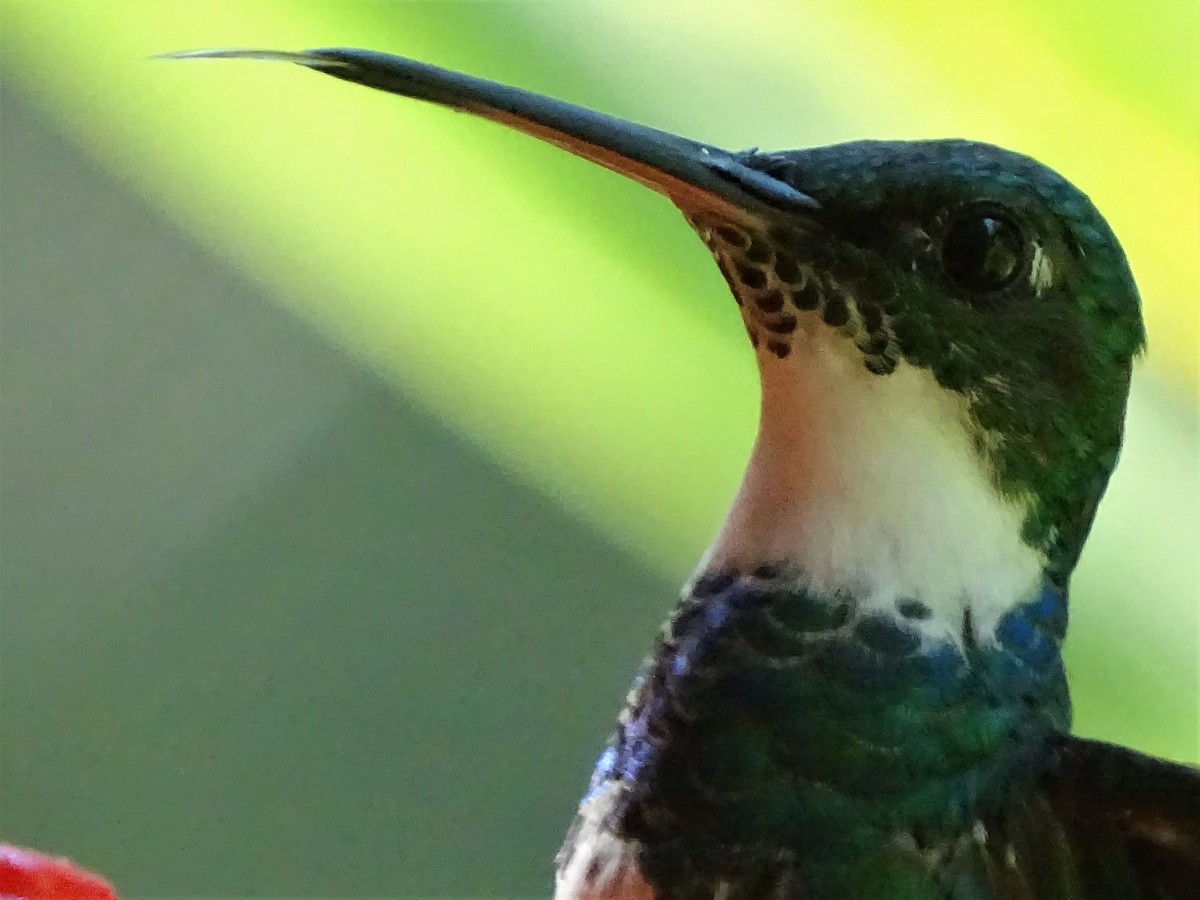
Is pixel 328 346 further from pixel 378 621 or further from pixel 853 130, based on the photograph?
pixel 853 130

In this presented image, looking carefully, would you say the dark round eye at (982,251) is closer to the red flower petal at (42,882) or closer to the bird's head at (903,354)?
the bird's head at (903,354)

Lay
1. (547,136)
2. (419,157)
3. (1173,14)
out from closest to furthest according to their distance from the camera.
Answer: (547,136) < (1173,14) < (419,157)

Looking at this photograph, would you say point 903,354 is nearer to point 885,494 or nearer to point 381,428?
point 885,494

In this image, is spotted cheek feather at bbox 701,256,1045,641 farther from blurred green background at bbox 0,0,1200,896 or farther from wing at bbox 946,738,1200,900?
blurred green background at bbox 0,0,1200,896

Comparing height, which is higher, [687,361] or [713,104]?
[713,104]

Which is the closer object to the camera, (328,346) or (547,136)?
(547,136)

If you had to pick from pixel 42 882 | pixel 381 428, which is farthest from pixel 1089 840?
pixel 381 428

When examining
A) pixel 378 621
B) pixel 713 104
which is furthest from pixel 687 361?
pixel 378 621

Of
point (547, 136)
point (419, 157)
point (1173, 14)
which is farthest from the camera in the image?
point (419, 157)
